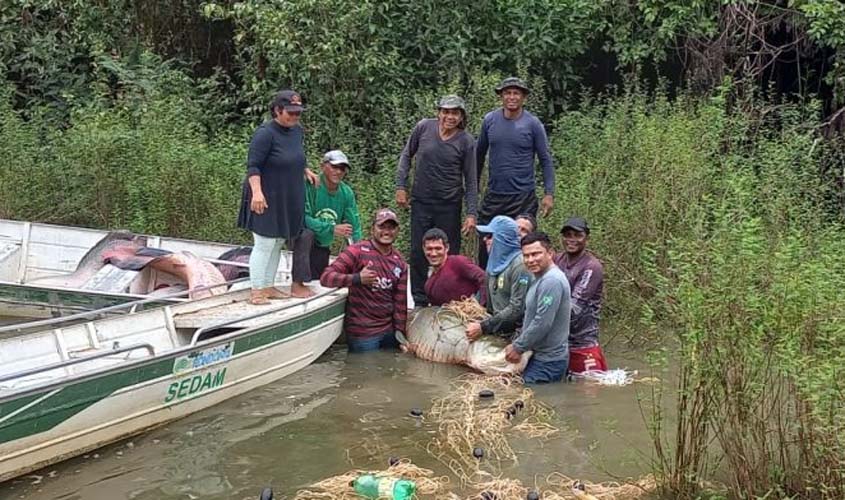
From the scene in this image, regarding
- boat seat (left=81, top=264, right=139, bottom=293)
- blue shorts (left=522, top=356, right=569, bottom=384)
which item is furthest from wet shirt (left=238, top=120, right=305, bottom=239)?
blue shorts (left=522, top=356, right=569, bottom=384)

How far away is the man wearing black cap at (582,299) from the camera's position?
781cm

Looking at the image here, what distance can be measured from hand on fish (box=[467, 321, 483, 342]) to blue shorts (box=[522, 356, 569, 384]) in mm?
591

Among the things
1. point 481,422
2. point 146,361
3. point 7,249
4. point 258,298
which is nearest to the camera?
point 146,361

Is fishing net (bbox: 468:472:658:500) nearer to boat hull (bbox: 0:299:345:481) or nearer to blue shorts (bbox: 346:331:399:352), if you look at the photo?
boat hull (bbox: 0:299:345:481)

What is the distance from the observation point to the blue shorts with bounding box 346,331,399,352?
892 cm

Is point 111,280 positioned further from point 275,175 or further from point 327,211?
point 275,175

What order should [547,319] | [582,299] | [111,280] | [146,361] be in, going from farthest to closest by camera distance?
[111,280] < [582,299] < [547,319] < [146,361]

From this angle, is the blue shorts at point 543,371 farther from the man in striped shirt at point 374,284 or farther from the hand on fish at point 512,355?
the man in striped shirt at point 374,284

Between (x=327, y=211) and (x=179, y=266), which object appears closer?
(x=327, y=211)

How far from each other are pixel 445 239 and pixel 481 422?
2.17 metres

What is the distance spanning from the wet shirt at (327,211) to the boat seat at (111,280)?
196 cm

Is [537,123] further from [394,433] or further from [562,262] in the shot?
[394,433]

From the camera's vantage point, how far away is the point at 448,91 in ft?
40.9

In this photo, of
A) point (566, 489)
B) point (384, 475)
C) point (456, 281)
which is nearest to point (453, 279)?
point (456, 281)
